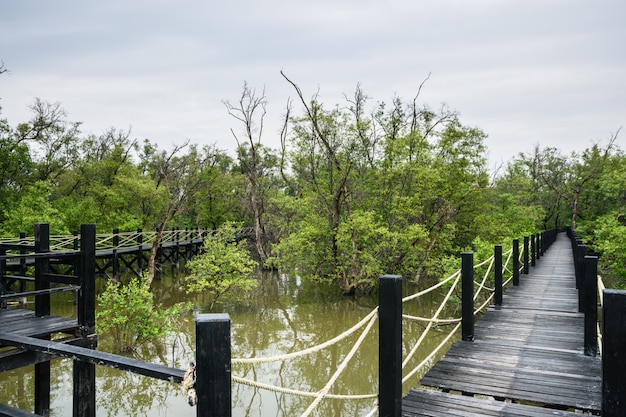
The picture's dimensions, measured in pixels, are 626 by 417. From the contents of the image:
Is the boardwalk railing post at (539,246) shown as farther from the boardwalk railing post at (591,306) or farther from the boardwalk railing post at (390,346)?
the boardwalk railing post at (390,346)

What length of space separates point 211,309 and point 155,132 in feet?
104

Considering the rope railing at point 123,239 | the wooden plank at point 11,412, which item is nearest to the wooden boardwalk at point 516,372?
the wooden plank at point 11,412

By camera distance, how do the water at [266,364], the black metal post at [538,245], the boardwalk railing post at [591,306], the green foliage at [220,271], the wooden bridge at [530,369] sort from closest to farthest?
the wooden bridge at [530,369]
the boardwalk railing post at [591,306]
the water at [266,364]
the green foliage at [220,271]
the black metal post at [538,245]

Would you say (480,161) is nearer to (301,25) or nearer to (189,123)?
(301,25)

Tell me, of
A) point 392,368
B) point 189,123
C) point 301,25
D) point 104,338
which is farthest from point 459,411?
point 189,123

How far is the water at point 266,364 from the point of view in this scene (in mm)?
9945

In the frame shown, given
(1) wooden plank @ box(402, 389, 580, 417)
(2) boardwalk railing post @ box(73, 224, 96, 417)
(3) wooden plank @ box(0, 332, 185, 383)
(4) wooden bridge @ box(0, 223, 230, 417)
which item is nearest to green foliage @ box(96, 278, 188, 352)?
(4) wooden bridge @ box(0, 223, 230, 417)

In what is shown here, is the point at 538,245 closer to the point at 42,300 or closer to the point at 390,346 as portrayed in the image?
the point at 390,346

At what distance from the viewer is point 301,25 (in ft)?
90.5

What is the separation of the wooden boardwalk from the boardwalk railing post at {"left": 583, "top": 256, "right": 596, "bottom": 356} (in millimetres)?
189

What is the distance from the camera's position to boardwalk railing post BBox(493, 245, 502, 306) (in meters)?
8.41

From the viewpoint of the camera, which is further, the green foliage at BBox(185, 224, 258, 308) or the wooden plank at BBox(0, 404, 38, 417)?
the green foliage at BBox(185, 224, 258, 308)

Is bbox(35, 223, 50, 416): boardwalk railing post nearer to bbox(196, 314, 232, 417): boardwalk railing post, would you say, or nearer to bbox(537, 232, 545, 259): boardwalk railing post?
bbox(196, 314, 232, 417): boardwalk railing post

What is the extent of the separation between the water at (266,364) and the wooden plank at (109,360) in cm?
782
